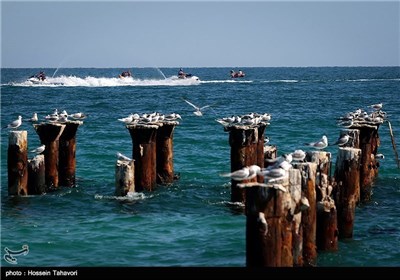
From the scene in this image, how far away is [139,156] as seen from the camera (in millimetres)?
16438

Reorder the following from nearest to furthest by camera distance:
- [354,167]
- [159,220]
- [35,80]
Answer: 1. [354,167]
2. [159,220]
3. [35,80]

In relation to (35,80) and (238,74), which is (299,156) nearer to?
(35,80)

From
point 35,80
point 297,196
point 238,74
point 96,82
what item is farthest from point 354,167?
point 238,74

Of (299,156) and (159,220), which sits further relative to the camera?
(159,220)

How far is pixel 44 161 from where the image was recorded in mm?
16812

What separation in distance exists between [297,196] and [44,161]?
8199 mm

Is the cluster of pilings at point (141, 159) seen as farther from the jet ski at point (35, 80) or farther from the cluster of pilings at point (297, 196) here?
the jet ski at point (35, 80)

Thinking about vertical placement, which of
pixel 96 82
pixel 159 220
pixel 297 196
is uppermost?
pixel 96 82

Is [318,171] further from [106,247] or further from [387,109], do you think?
[387,109]

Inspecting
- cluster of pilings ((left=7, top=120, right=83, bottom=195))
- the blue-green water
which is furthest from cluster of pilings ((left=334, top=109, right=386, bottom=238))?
cluster of pilings ((left=7, top=120, right=83, bottom=195))

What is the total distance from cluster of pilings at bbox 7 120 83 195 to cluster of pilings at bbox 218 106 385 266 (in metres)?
4.05

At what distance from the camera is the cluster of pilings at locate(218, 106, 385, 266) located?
9297 mm

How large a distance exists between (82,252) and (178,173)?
7119mm
